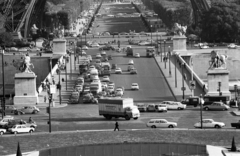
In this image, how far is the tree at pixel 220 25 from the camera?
6161 inches

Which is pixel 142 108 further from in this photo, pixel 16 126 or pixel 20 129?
pixel 16 126

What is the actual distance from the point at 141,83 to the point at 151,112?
21.9 m

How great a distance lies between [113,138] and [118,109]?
10244 millimetres

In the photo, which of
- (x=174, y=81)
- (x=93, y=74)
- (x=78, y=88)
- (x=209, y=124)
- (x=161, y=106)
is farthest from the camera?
(x=93, y=74)

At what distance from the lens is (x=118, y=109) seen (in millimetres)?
83375

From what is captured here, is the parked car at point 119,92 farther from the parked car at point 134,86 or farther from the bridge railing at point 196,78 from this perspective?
the bridge railing at point 196,78

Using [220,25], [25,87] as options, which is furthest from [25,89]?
[220,25]

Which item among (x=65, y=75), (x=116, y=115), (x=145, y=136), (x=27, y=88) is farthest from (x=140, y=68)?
(x=145, y=136)

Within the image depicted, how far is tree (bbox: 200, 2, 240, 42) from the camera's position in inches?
6161

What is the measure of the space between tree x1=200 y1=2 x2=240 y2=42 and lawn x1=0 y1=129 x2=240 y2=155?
268ft

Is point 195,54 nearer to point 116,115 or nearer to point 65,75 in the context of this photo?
point 65,75

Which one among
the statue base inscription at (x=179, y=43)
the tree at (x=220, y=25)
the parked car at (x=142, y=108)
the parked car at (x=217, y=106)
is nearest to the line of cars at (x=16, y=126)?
the parked car at (x=142, y=108)

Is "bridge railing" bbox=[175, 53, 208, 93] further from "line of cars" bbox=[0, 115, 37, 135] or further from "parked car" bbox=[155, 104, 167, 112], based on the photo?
"line of cars" bbox=[0, 115, 37, 135]

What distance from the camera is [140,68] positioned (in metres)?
124
